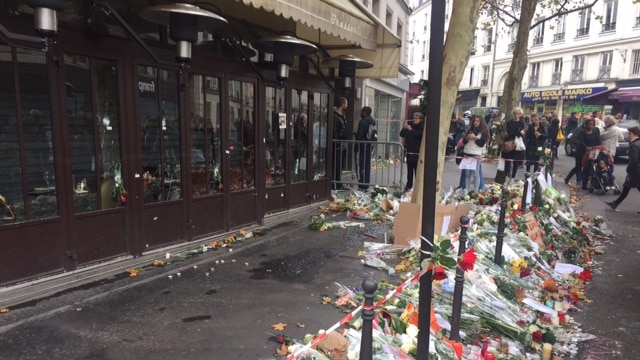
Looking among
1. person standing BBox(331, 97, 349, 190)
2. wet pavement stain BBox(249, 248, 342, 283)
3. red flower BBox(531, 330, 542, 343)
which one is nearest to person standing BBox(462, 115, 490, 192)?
person standing BBox(331, 97, 349, 190)

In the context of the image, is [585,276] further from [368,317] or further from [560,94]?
[560,94]

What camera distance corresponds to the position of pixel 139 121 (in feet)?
16.4

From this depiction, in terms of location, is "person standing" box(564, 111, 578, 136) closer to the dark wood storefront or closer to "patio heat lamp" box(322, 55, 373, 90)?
"patio heat lamp" box(322, 55, 373, 90)

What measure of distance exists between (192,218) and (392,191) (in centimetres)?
493

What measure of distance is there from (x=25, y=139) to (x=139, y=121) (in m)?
1.20

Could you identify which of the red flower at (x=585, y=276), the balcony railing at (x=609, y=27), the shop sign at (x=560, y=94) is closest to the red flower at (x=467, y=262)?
the red flower at (x=585, y=276)

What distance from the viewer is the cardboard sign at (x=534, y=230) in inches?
235

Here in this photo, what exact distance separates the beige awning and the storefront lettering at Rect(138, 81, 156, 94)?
1.34 meters

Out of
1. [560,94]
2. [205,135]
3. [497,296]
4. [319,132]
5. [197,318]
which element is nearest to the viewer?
[197,318]

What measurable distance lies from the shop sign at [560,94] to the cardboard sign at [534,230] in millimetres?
31436

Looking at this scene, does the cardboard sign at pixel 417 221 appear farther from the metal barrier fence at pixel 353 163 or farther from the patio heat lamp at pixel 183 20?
the metal barrier fence at pixel 353 163

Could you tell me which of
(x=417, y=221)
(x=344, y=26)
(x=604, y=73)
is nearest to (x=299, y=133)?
(x=344, y=26)

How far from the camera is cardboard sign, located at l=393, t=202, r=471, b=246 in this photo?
562cm

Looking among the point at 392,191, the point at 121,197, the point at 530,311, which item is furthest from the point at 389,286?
the point at 392,191
